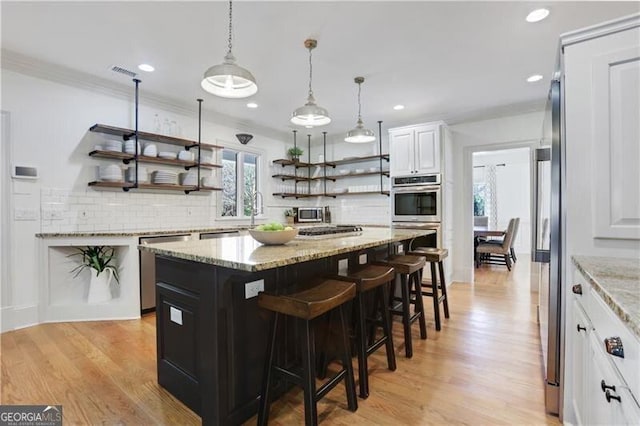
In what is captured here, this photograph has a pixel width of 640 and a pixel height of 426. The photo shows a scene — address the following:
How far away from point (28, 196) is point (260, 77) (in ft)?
8.83

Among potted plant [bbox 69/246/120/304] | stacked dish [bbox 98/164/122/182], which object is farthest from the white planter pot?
stacked dish [bbox 98/164/122/182]

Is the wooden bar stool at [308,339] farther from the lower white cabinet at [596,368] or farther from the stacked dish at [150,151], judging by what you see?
the stacked dish at [150,151]

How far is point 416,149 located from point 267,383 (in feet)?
13.3

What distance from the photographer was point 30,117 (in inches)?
125

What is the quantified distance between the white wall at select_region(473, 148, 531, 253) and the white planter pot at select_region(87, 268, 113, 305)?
321 inches

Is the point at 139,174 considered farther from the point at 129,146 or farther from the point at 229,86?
the point at 229,86

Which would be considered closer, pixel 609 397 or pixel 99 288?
pixel 609 397

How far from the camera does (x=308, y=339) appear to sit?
4.83 feet

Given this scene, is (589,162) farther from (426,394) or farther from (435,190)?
(435,190)

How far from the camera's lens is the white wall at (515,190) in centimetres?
779

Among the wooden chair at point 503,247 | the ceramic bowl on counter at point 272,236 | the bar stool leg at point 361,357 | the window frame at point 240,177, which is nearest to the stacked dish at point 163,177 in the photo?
the window frame at point 240,177

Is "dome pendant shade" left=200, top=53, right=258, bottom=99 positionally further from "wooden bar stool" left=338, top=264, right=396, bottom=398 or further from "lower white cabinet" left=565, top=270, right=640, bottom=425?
"lower white cabinet" left=565, top=270, right=640, bottom=425

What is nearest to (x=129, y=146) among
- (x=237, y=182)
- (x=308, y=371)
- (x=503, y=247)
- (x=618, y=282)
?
(x=237, y=182)

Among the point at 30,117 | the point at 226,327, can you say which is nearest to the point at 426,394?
the point at 226,327
